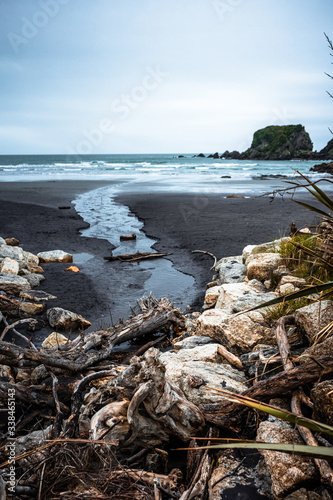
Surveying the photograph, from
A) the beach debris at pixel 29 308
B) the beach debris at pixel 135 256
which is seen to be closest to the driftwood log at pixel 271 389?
the beach debris at pixel 29 308

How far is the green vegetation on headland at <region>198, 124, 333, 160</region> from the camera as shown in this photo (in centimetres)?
9838

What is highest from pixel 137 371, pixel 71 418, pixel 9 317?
pixel 137 371

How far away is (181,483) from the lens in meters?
2.38

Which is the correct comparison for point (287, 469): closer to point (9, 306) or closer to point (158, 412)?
point (158, 412)

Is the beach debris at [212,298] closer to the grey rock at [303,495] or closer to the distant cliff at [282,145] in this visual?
the grey rock at [303,495]

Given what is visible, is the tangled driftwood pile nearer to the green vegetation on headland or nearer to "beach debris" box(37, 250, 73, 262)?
"beach debris" box(37, 250, 73, 262)

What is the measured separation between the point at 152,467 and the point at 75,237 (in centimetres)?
1129

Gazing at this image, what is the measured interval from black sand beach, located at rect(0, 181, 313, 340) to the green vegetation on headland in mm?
84236

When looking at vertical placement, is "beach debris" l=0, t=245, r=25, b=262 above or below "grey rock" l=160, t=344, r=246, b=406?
above

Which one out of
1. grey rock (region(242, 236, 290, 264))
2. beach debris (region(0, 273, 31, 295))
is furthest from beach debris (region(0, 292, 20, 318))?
grey rock (region(242, 236, 290, 264))

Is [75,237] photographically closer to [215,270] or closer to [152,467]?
[215,270]

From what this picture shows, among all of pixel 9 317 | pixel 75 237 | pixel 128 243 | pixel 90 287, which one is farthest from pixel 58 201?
pixel 9 317

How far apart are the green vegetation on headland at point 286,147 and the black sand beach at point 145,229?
84.2 meters

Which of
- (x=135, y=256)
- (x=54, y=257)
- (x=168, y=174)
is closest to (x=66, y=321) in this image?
(x=54, y=257)
